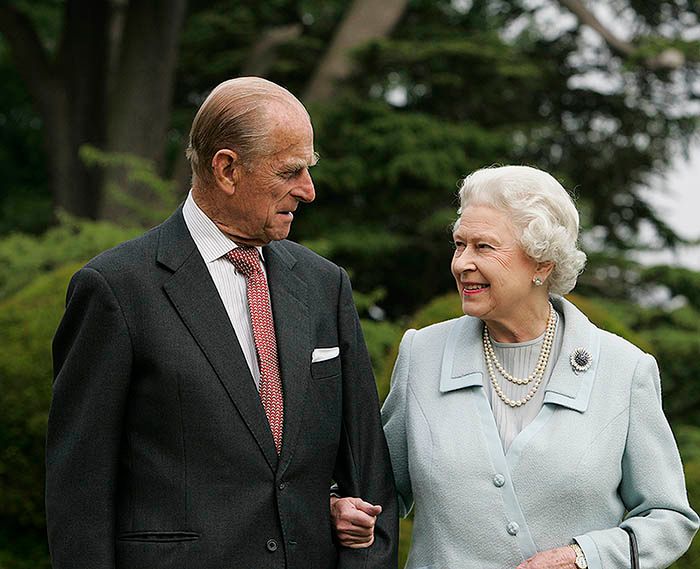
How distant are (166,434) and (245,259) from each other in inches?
19.6

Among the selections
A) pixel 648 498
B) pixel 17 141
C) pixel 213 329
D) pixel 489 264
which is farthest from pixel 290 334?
pixel 17 141

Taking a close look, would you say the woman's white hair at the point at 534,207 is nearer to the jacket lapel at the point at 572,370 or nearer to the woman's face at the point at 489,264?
the woman's face at the point at 489,264

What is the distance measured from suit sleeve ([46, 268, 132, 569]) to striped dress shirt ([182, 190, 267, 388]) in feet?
0.93

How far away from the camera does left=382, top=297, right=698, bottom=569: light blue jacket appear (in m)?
2.93

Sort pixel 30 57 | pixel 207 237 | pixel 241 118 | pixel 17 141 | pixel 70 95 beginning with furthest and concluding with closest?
pixel 17 141 < pixel 70 95 < pixel 30 57 < pixel 207 237 < pixel 241 118

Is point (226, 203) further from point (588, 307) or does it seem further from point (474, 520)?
point (588, 307)

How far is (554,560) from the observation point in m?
2.90

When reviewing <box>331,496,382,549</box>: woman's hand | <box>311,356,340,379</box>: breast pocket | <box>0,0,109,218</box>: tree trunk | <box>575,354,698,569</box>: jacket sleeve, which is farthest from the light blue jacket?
<box>0,0,109,218</box>: tree trunk

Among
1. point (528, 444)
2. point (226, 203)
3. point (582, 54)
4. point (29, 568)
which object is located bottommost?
point (29, 568)

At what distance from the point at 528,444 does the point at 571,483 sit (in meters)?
0.14

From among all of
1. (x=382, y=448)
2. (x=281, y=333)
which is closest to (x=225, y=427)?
(x=281, y=333)

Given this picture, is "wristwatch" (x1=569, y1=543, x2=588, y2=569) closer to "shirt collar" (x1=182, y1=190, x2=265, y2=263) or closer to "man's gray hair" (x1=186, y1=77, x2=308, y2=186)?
"shirt collar" (x1=182, y1=190, x2=265, y2=263)

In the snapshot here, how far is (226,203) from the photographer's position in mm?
2863

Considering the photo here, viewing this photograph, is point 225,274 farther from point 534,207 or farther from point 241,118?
point 534,207
